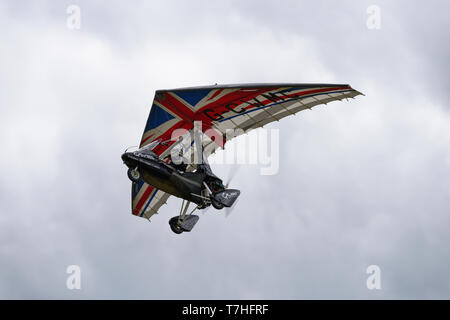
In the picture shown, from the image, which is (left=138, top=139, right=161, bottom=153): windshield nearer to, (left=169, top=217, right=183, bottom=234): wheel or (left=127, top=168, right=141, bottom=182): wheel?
(left=127, top=168, right=141, bottom=182): wheel

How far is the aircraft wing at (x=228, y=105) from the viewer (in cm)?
4034

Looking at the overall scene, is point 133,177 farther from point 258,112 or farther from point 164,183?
point 258,112

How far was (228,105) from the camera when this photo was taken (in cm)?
4209

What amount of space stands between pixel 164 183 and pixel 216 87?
19.3 feet

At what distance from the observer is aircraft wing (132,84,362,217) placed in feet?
132

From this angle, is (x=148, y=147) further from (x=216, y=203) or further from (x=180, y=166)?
(x=216, y=203)

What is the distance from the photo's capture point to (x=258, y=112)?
43094 millimetres

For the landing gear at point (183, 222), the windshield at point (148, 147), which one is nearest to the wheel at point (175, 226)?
the landing gear at point (183, 222)

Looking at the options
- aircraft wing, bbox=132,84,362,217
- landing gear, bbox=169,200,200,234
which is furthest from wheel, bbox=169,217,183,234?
aircraft wing, bbox=132,84,362,217

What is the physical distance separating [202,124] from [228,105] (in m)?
2.01

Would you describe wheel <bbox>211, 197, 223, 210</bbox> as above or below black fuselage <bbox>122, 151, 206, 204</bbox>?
below
